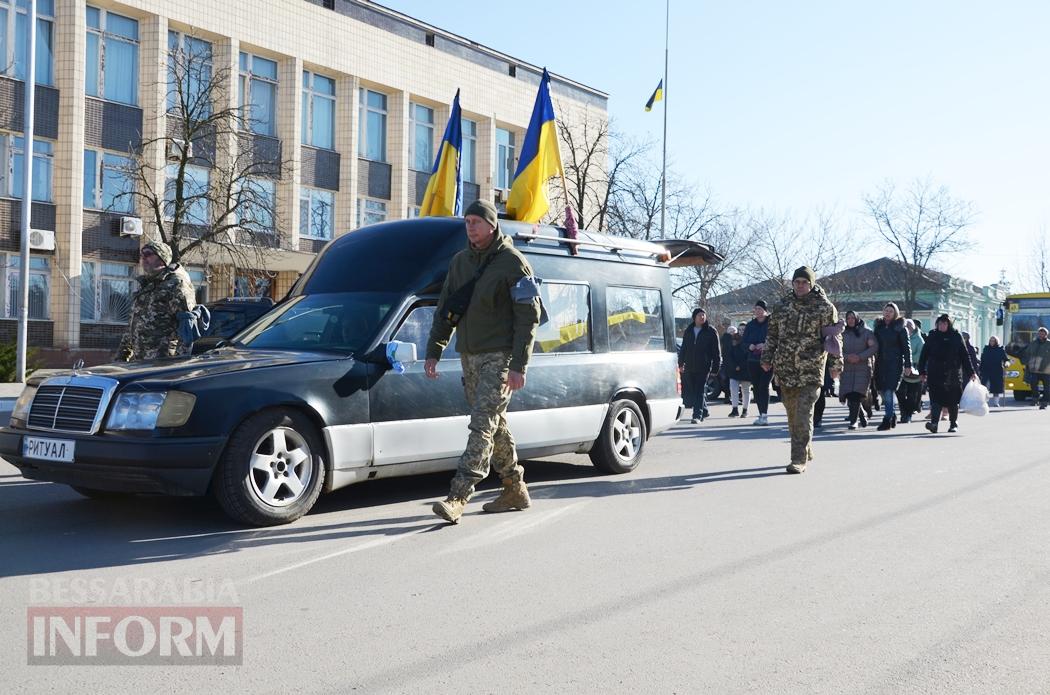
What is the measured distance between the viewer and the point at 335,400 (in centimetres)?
690

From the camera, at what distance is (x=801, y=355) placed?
407 inches

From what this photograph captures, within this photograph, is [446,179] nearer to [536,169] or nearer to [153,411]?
[536,169]

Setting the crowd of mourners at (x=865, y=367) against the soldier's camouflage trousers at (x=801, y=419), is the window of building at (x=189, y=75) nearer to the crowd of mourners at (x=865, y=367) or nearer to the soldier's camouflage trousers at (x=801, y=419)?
the crowd of mourners at (x=865, y=367)

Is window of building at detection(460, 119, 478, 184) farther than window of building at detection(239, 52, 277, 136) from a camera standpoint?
Yes

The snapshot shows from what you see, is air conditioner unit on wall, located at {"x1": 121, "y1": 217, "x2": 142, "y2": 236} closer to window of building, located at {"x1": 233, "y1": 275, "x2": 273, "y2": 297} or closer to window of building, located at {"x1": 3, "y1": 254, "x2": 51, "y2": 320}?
window of building, located at {"x1": 3, "y1": 254, "x2": 51, "y2": 320}

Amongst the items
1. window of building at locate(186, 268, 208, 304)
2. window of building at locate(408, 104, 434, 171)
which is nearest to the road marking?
window of building at locate(186, 268, 208, 304)

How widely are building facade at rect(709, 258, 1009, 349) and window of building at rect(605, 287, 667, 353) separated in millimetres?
38863

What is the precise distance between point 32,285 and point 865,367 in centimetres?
2169

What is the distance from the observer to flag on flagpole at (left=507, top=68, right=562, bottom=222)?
1148cm

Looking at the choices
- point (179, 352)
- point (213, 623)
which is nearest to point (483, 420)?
point (213, 623)

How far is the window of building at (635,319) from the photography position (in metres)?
9.62

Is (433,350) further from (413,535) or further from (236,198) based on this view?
(236,198)

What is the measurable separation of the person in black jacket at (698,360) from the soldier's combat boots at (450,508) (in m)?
9.92

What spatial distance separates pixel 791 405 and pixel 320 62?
27.6 metres
